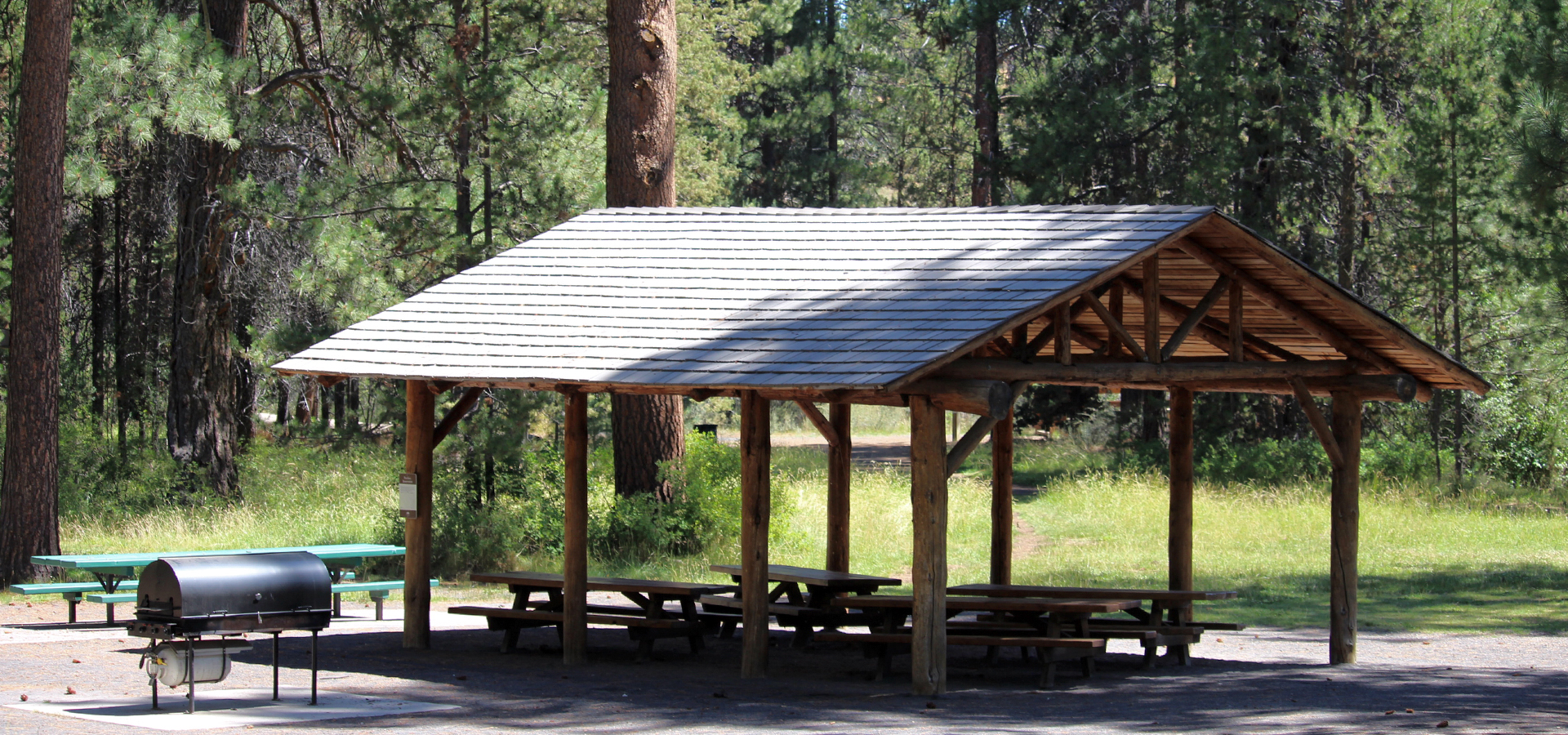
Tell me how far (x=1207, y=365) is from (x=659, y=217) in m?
4.76

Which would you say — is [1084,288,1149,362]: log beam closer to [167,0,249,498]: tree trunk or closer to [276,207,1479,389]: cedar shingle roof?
[276,207,1479,389]: cedar shingle roof

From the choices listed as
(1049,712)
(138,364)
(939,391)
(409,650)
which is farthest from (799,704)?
(138,364)

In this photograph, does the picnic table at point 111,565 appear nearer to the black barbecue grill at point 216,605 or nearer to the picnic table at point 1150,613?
the black barbecue grill at point 216,605

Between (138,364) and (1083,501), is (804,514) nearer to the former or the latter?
(1083,501)

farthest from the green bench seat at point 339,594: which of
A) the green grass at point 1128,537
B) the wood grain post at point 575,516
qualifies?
the wood grain post at point 575,516

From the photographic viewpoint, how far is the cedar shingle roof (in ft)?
30.7

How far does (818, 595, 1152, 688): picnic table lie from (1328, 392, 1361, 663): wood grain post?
1642 millimetres

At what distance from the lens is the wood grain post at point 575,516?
10617 millimetres

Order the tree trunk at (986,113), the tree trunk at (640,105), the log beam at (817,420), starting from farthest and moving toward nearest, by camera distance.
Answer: the tree trunk at (986,113) → the tree trunk at (640,105) → the log beam at (817,420)

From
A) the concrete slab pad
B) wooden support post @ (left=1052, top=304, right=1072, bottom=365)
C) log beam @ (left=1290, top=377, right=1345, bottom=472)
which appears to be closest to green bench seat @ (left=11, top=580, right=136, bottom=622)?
the concrete slab pad

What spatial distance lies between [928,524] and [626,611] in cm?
381

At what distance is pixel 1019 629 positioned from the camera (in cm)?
1080

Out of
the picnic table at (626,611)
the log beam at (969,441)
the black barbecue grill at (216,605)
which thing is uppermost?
the log beam at (969,441)

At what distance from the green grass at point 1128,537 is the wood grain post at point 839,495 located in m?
3.51
